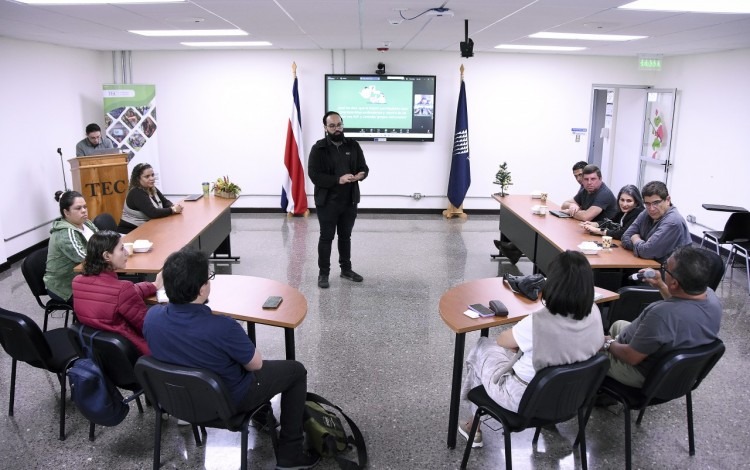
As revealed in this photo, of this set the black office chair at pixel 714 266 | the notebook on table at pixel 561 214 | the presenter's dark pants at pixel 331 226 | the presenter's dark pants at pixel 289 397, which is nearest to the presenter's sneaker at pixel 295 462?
the presenter's dark pants at pixel 289 397

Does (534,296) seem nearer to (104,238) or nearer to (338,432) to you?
(338,432)

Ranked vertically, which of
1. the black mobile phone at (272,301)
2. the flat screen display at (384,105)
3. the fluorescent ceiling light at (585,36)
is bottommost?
the black mobile phone at (272,301)

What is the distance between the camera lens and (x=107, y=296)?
2822 millimetres

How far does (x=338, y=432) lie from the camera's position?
9.68ft

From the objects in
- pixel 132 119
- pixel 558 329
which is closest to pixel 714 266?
pixel 558 329

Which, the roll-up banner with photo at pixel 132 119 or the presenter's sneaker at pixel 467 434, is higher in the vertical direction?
the roll-up banner with photo at pixel 132 119

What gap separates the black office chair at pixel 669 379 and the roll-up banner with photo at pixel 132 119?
752 cm

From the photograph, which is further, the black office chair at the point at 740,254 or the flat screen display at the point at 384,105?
the flat screen display at the point at 384,105

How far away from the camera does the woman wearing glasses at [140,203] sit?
5.26m

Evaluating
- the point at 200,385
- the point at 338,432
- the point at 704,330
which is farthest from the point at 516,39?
the point at 200,385

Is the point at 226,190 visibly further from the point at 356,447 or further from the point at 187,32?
the point at 356,447

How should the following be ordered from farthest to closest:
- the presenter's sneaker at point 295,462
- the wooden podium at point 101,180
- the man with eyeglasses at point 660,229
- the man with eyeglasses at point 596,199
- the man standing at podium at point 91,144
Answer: the man standing at podium at point 91,144
the wooden podium at point 101,180
the man with eyeglasses at point 596,199
the man with eyeglasses at point 660,229
the presenter's sneaker at point 295,462

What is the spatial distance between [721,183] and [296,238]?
5630 millimetres

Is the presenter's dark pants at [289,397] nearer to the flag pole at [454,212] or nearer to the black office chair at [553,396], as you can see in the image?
the black office chair at [553,396]
